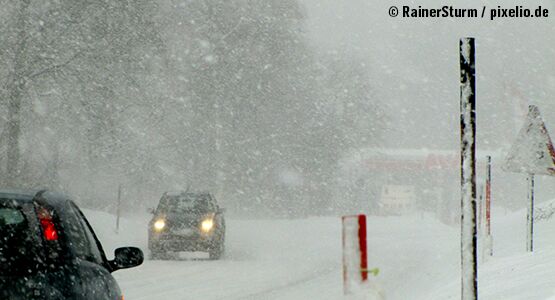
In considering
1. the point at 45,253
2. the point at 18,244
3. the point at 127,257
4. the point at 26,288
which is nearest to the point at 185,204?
the point at 127,257

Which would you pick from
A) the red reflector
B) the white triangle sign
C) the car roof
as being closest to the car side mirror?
the car roof

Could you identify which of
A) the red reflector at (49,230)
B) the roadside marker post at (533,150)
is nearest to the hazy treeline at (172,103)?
the roadside marker post at (533,150)

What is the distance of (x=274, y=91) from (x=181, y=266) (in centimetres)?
3331

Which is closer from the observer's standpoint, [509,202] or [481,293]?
[481,293]

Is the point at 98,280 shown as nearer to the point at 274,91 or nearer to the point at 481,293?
the point at 481,293

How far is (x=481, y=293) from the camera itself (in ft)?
34.5

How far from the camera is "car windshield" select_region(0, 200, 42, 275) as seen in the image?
4.54 metres

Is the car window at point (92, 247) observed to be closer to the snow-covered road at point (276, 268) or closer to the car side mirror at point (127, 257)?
the car side mirror at point (127, 257)

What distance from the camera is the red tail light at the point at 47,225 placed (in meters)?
5.00

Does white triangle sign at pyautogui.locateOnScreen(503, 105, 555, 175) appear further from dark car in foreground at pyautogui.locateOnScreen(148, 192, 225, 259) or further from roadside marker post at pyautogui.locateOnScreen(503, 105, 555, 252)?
dark car in foreground at pyautogui.locateOnScreen(148, 192, 225, 259)

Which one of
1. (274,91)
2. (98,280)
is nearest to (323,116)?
(274,91)

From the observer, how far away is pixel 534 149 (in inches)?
555

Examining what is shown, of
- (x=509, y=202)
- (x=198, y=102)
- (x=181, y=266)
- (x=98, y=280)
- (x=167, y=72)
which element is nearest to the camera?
(x=98, y=280)

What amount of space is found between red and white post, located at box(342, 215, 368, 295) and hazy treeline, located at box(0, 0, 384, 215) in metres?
24.6
